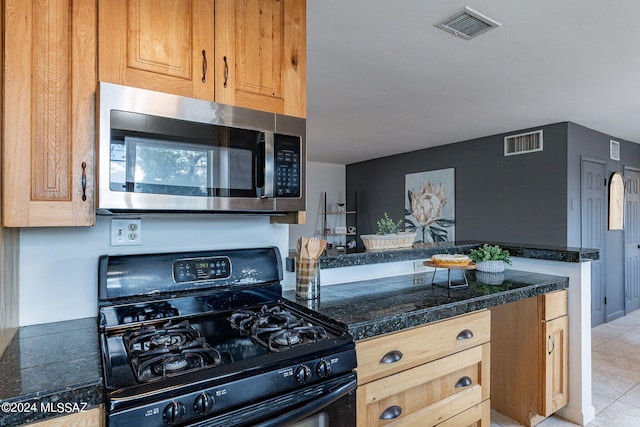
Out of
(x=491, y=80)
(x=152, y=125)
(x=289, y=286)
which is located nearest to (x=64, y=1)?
(x=152, y=125)

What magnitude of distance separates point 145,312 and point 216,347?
Result: 0.40 metres

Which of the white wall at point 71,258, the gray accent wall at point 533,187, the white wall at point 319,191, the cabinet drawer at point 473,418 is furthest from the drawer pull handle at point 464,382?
the white wall at point 319,191

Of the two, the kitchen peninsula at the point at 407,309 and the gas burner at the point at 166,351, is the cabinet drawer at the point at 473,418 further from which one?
the gas burner at the point at 166,351

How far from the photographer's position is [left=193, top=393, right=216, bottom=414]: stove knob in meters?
0.92

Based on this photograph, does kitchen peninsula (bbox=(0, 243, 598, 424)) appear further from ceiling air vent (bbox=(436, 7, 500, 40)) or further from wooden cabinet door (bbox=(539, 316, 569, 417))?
ceiling air vent (bbox=(436, 7, 500, 40))

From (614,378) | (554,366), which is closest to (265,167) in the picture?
(554,366)

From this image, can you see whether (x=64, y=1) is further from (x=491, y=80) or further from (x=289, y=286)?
(x=491, y=80)

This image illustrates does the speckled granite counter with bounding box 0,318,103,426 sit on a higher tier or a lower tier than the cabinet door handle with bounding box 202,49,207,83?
lower

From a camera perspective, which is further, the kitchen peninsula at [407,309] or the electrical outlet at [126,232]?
the electrical outlet at [126,232]

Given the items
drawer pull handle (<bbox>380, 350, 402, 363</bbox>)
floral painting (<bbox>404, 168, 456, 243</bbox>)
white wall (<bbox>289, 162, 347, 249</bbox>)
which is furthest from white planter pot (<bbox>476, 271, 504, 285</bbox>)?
white wall (<bbox>289, 162, 347, 249</bbox>)

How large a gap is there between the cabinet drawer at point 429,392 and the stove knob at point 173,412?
0.68m

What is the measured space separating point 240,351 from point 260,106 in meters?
0.93

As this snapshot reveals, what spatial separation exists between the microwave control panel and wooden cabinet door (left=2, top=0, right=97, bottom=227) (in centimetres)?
64

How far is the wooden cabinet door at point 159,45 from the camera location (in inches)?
48.1
